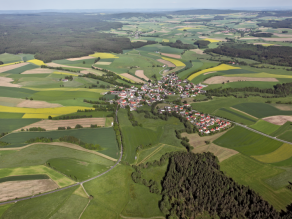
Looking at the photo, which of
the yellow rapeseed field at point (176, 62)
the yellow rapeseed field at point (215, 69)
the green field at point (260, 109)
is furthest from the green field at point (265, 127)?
the yellow rapeseed field at point (176, 62)

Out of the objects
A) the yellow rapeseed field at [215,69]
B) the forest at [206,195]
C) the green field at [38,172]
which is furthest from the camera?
the yellow rapeseed field at [215,69]

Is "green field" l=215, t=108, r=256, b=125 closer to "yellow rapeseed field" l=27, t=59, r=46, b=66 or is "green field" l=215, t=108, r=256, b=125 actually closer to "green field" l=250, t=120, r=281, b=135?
"green field" l=250, t=120, r=281, b=135

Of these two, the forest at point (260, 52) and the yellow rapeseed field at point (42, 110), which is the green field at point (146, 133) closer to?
the yellow rapeseed field at point (42, 110)

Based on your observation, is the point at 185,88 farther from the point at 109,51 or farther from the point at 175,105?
the point at 109,51

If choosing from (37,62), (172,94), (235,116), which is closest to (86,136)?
(172,94)

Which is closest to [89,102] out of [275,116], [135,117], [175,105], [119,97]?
[119,97]

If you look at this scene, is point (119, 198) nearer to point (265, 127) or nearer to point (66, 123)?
point (66, 123)
